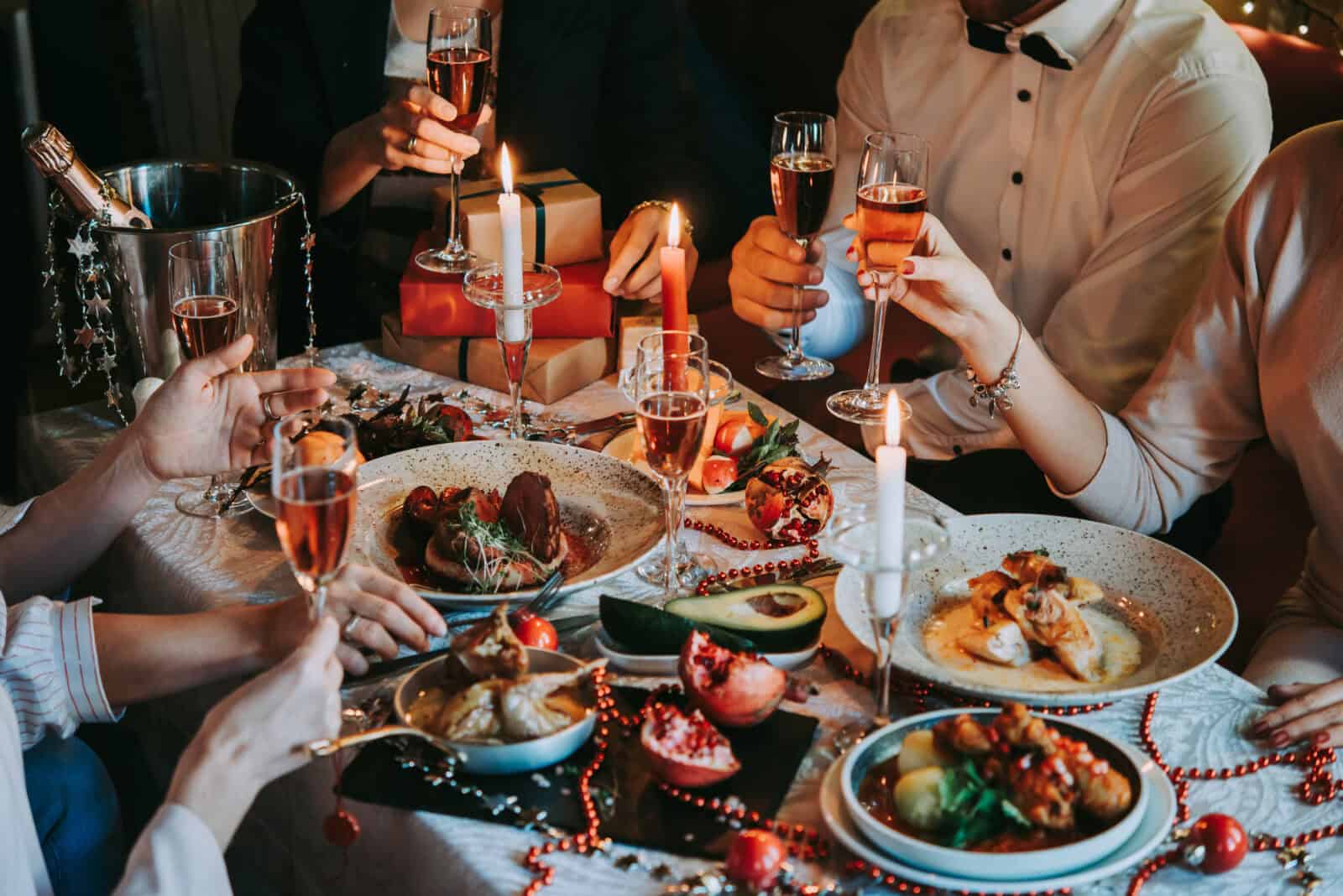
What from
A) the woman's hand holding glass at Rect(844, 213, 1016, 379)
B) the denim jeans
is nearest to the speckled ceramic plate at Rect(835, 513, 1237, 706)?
the woman's hand holding glass at Rect(844, 213, 1016, 379)

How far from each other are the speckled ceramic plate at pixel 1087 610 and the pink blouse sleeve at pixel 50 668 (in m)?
0.72

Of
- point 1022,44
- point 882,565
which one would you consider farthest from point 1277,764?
point 1022,44

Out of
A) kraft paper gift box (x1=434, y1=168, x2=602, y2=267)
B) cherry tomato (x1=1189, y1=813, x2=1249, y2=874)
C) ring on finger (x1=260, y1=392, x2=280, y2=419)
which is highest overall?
kraft paper gift box (x1=434, y1=168, x2=602, y2=267)

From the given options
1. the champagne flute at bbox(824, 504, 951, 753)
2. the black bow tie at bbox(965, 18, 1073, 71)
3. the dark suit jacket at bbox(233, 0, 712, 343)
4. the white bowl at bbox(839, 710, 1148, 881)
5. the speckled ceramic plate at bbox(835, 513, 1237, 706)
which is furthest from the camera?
the dark suit jacket at bbox(233, 0, 712, 343)

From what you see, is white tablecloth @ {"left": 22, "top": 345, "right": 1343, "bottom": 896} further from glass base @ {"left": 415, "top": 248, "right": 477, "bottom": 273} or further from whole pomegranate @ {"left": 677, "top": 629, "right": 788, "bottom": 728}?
glass base @ {"left": 415, "top": 248, "right": 477, "bottom": 273}

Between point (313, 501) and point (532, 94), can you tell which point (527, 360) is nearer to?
point (313, 501)

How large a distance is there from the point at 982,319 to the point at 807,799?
82cm

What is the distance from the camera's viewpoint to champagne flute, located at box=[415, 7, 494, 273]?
1.98m

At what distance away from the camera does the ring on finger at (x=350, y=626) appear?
125 cm

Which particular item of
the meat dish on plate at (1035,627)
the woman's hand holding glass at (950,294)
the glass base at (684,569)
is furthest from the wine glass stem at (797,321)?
the meat dish on plate at (1035,627)

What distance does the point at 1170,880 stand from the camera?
1.01 metres

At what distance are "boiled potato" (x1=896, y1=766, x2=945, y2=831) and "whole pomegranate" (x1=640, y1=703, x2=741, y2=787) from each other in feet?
0.47

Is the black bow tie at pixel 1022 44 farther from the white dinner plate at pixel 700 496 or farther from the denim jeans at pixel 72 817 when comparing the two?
the denim jeans at pixel 72 817

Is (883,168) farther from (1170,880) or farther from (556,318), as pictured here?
(1170,880)
